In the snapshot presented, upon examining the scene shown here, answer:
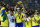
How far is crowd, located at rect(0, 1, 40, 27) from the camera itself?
2.92 m

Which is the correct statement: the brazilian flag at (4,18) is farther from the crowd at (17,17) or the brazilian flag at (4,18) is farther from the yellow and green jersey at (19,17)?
the yellow and green jersey at (19,17)

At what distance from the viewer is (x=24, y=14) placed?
3.00 m

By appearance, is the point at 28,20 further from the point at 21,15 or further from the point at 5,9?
the point at 5,9

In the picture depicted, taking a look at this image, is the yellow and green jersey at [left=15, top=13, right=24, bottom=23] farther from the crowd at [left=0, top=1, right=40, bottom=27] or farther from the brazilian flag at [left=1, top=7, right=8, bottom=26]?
the brazilian flag at [left=1, top=7, right=8, bottom=26]

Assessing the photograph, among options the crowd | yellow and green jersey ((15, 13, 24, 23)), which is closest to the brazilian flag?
the crowd

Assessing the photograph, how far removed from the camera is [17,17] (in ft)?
9.66

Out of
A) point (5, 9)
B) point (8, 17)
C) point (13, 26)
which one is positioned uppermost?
point (5, 9)

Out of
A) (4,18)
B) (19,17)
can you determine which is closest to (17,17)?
Answer: (19,17)

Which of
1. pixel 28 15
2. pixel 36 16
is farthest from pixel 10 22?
pixel 36 16

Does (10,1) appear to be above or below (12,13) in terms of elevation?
above

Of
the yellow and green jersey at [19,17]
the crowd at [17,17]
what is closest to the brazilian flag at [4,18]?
the crowd at [17,17]

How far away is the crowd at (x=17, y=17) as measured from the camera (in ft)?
9.59

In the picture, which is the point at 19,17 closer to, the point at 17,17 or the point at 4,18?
the point at 17,17

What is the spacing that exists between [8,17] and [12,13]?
0.50 feet
